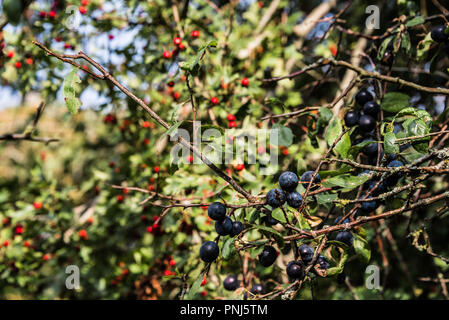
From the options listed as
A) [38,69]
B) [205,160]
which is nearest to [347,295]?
[205,160]

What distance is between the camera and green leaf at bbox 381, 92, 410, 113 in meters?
1.58

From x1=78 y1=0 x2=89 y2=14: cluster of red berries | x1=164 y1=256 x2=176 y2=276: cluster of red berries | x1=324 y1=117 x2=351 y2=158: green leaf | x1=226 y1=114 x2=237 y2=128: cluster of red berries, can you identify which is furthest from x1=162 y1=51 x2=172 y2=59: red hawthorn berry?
x1=164 y1=256 x2=176 y2=276: cluster of red berries

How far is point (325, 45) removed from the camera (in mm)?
3094

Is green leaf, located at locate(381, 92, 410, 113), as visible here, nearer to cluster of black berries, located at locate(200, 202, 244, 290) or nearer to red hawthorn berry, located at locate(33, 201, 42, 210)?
cluster of black berries, located at locate(200, 202, 244, 290)

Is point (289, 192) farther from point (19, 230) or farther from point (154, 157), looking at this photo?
point (19, 230)

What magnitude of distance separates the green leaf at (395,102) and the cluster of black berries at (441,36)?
→ 30cm

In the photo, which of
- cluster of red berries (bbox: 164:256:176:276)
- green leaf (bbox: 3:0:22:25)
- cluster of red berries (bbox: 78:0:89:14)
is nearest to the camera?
green leaf (bbox: 3:0:22:25)

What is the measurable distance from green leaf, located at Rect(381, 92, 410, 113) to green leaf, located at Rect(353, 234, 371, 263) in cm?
68

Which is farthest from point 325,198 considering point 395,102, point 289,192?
point 395,102

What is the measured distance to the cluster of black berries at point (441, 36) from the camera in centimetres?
153

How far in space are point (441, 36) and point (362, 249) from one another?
3.53 ft

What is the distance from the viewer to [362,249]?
1.29 meters

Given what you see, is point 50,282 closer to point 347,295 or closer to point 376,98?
point 347,295

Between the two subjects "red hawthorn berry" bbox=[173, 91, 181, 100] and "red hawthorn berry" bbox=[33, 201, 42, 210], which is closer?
"red hawthorn berry" bbox=[173, 91, 181, 100]
